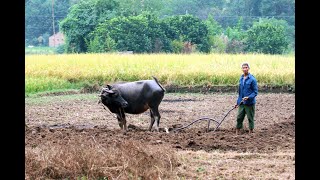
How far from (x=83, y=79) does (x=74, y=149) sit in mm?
16114

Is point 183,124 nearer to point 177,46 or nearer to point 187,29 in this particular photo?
point 177,46

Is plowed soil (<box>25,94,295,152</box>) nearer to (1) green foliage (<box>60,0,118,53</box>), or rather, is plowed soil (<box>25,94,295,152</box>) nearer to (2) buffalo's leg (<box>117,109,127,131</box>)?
(2) buffalo's leg (<box>117,109,127,131</box>)

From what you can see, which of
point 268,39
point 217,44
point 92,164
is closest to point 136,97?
point 92,164

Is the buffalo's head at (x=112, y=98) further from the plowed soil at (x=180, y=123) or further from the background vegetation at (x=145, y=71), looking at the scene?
the background vegetation at (x=145, y=71)

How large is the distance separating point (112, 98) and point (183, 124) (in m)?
2.59

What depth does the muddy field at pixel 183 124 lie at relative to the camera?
955 centimetres

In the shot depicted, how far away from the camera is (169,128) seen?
12.5 metres

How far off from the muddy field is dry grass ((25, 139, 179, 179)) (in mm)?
455

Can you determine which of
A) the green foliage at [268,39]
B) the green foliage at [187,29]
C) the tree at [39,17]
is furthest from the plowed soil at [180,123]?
the tree at [39,17]

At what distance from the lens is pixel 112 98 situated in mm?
11586

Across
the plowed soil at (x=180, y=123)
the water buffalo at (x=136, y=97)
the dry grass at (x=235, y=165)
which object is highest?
the water buffalo at (x=136, y=97)

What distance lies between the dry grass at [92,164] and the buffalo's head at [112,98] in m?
4.10
